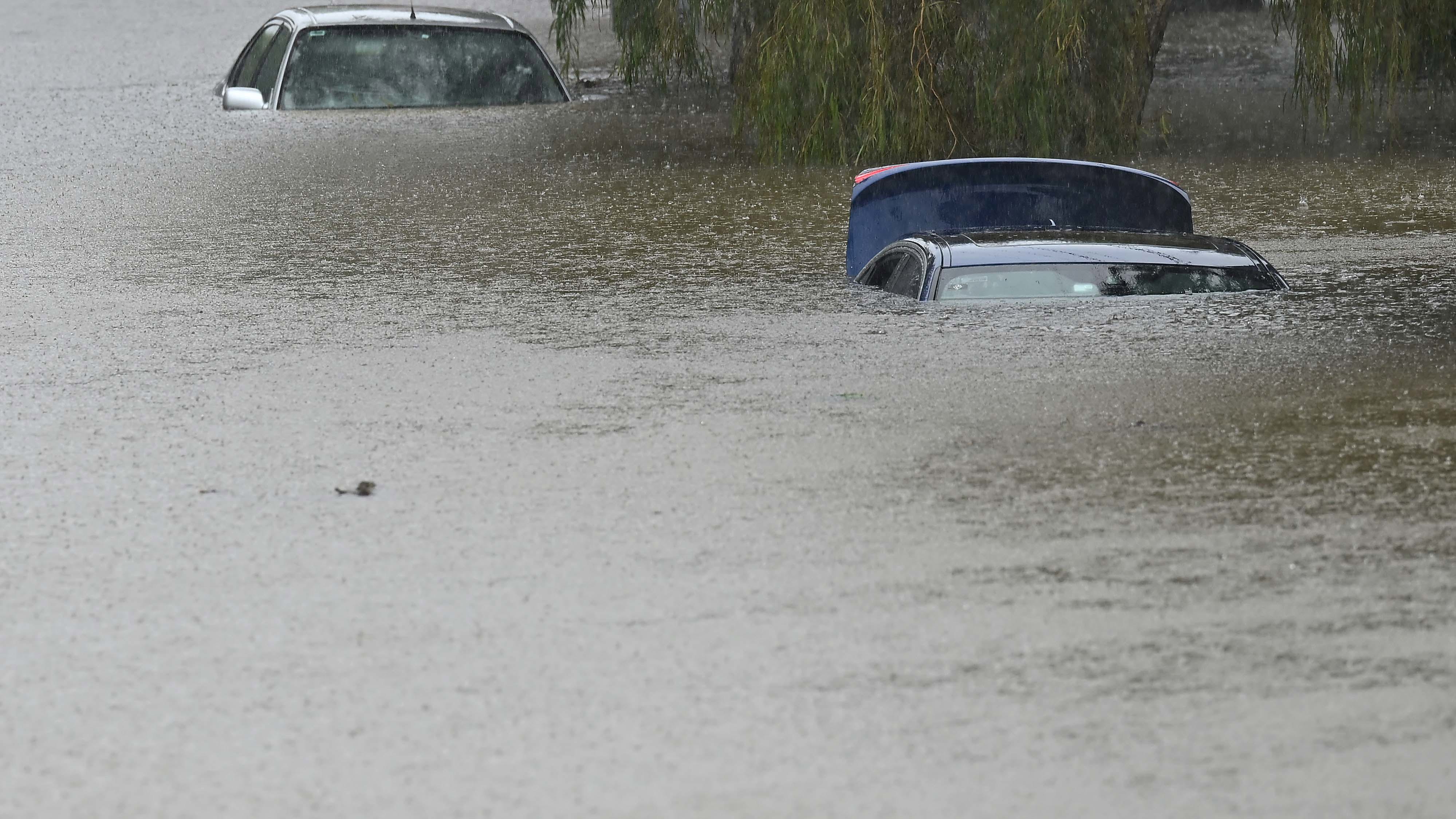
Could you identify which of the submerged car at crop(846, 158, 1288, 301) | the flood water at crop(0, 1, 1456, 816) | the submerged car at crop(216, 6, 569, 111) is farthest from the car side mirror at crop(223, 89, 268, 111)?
the submerged car at crop(846, 158, 1288, 301)

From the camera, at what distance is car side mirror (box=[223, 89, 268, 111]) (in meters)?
13.2

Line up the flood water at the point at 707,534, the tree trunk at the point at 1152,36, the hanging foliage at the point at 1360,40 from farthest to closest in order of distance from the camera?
the tree trunk at the point at 1152,36 < the hanging foliage at the point at 1360,40 < the flood water at the point at 707,534

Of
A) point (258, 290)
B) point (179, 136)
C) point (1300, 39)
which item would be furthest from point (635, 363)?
point (179, 136)

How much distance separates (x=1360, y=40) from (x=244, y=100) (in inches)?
271

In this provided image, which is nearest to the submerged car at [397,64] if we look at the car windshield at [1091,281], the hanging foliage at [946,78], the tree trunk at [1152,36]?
the hanging foliage at [946,78]

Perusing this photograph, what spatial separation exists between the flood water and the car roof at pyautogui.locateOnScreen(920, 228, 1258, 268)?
0.58ft

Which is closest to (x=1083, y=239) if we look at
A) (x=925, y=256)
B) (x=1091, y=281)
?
(x=1091, y=281)

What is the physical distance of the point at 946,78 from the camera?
37.7 feet

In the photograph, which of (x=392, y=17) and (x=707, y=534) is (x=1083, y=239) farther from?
(x=392, y=17)

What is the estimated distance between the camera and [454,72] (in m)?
13.2

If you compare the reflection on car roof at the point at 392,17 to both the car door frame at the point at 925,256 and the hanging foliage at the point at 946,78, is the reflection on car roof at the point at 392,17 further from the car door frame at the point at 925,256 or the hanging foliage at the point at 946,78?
the car door frame at the point at 925,256

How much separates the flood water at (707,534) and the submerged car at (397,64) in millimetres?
3480

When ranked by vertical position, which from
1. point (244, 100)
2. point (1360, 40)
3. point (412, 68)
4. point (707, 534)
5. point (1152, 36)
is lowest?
point (244, 100)

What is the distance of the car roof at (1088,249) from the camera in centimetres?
761
